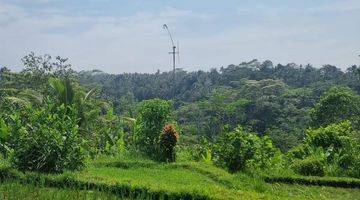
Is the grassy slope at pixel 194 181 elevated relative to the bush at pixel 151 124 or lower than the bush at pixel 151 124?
lower

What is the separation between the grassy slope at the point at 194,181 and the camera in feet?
27.6

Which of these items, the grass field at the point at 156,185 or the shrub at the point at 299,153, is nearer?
the grass field at the point at 156,185

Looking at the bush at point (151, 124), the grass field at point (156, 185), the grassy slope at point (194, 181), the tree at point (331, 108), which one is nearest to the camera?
the grass field at point (156, 185)

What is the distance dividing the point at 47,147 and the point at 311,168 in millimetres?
6257

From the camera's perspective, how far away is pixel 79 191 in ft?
27.6

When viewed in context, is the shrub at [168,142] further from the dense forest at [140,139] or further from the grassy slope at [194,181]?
the grassy slope at [194,181]

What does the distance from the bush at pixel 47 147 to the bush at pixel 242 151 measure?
3411 mm

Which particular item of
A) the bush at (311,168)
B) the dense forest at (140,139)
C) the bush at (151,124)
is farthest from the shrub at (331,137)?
the bush at (151,124)

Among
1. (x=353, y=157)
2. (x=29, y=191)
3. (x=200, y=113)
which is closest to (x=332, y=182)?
(x=353, y=157)

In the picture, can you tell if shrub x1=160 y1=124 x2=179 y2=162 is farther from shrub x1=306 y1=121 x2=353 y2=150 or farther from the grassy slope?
shrub x1=306 y1=121 x2=353 y2=150

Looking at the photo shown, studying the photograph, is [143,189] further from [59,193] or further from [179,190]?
[59,193]

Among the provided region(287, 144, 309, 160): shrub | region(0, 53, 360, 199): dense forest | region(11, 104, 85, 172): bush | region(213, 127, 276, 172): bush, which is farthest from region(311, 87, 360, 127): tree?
region(11, 104, 85, 172): bush

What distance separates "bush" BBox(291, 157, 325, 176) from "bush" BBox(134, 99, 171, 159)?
142 inches

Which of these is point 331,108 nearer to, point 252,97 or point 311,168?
point 311,168
